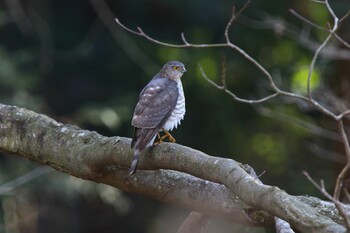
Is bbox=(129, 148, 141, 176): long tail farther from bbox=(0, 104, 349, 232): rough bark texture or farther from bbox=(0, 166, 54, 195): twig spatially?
bbox=(0, 166, 54, 195): twig

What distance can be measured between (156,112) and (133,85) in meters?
7.84

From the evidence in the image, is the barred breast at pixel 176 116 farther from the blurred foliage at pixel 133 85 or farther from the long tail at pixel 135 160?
the blurred foliage at pixel 133 85

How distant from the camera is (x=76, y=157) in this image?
566 cm

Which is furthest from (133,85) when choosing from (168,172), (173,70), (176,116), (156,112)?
(168,172)

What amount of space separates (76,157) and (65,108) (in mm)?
8444

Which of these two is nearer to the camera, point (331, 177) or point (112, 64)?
point (331, 177)

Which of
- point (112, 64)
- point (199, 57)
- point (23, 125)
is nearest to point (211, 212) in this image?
point (23, 125)

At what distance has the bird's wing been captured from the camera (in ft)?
18.9

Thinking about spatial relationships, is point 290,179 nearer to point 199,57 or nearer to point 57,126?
point 199,57

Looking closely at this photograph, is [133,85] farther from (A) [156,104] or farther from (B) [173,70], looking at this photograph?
(A) [156,104]

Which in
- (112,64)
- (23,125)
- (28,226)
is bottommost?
(28,226)

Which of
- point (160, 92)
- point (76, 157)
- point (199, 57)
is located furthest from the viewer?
point (199, 57)

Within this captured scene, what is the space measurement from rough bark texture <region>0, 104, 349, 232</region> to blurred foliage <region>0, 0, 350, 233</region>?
5.83 meters

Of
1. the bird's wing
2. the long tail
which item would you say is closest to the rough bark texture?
the long tail
